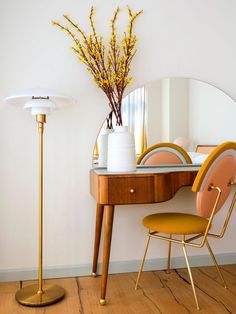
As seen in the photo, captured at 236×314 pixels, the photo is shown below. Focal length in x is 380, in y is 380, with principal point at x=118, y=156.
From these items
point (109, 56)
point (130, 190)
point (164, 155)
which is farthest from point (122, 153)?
point (109, 56)

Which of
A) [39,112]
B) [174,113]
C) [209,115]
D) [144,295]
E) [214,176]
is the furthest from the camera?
[209,115]

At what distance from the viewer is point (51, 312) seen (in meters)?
2.09

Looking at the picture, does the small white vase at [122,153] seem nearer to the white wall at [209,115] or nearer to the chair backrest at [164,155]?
the chair backrest at [164,155]

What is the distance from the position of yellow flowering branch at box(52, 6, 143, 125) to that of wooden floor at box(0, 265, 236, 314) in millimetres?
1077

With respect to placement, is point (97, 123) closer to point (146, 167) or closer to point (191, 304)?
point (146, 167)

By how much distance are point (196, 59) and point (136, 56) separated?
462 millimetres

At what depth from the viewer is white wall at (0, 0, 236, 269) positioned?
2525 mm

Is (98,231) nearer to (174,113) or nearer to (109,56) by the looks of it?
(174,113)

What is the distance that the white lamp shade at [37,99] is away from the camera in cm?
211

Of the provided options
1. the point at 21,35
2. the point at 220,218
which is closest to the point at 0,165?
the point at 21,35

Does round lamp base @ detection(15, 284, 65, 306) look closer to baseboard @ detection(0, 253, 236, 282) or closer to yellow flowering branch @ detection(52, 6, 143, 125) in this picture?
baseboard @ detection(0, 253, 236, 282)

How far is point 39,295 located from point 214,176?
48.6 inches

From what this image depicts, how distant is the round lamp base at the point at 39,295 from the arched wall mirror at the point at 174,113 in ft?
2.83

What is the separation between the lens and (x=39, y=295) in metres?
2.25
